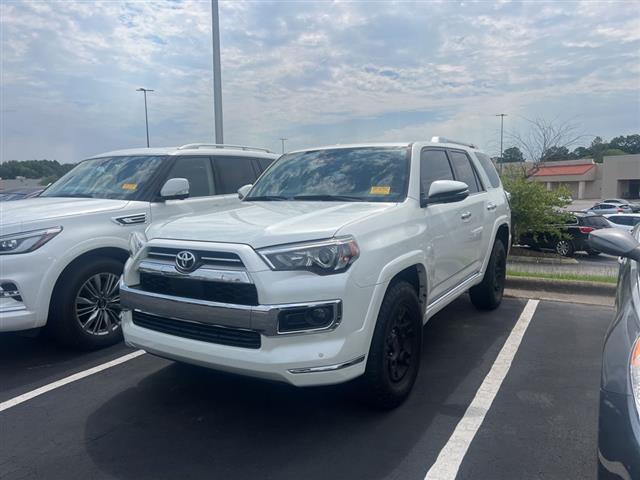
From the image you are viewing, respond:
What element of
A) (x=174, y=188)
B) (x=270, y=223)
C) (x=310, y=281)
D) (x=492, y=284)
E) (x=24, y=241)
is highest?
(x=174, y=188)

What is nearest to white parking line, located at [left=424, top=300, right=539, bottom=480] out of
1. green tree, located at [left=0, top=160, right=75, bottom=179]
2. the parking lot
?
the parking lot

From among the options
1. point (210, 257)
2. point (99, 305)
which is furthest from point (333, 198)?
point (99, 305)

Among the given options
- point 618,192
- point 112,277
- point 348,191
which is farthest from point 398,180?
point 618,192

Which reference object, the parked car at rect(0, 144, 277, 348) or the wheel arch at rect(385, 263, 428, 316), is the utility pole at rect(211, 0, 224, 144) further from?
the wheel arch at rect(385, 263, 428, 316)

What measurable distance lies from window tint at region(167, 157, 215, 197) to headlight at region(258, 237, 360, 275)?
3.19m

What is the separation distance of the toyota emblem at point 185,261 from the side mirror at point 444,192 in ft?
6.12

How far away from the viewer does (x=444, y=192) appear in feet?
12.9

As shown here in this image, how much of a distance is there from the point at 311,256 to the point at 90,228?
108 inches

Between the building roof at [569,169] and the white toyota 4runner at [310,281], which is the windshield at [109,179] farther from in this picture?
the building roof at [569,169]

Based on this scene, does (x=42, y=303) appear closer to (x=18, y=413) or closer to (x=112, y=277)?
(x=112, y=277)

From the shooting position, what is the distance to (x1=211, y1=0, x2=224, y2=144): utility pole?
34.8ft

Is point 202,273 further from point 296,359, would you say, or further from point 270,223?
point 296,359

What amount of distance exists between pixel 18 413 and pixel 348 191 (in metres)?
2.92

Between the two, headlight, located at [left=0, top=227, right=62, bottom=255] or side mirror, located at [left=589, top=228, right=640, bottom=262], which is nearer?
side mirror, located at [left=589, top=228, right=640, bottom=262]
